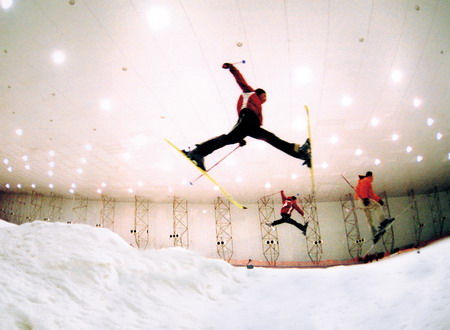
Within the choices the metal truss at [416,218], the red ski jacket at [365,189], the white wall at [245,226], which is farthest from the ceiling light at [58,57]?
the metal truss at [416,218]

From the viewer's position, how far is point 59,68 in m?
5.70

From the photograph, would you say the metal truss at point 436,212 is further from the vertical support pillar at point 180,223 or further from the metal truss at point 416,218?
the vertical support pillar at point 180,223

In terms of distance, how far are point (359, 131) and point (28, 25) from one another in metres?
8.83

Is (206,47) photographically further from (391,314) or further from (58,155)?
(58,155)

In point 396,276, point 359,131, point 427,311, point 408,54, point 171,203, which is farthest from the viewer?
point 171,203

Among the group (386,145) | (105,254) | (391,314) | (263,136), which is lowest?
(391,314)

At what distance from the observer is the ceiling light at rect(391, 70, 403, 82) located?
19.7 ft

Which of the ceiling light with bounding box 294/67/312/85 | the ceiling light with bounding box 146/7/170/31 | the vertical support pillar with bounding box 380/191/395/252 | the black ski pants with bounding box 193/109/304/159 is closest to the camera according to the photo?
the black ski pants with bounding box 193/109/304/159

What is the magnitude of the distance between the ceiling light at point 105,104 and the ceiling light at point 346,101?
613cm

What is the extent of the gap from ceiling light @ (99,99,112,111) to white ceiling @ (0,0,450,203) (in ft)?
0.45

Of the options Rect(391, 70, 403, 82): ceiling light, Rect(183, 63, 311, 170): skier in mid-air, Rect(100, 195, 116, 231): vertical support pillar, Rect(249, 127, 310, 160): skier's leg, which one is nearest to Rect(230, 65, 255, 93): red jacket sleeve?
Rect(183, 63, 311, 170): skier in mid-air

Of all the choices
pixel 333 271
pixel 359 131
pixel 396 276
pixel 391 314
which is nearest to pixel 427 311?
pixel 391 314

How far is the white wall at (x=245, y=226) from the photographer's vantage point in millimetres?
16594

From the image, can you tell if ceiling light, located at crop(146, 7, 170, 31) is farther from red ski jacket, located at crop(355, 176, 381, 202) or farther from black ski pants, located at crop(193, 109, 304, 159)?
red ski jacket, located at crop(355, 176, 381, 202)
